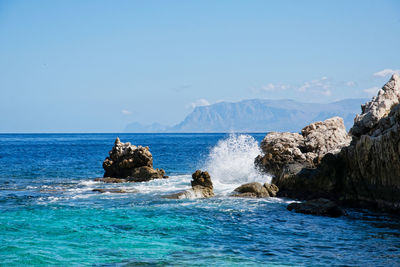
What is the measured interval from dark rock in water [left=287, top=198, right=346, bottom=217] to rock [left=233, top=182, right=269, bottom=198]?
137 inches

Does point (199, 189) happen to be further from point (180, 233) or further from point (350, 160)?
point (350, 160)

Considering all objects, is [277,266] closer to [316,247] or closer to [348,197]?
[316,247]

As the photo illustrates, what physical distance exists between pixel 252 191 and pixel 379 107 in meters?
7.98

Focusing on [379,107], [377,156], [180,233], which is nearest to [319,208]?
[377,156]

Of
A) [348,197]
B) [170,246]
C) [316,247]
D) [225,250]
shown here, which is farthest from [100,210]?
[348,197]

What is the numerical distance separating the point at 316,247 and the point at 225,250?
9.95ft

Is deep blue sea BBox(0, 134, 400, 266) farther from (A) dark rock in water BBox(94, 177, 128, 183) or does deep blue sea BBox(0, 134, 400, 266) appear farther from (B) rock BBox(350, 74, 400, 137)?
(A) dark rock in water BBox(94, 177, 128, 183)

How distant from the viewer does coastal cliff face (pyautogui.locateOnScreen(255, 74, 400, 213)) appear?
19188mm

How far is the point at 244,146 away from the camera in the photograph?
3566cm

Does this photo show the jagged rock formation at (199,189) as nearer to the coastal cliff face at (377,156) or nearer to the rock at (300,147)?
the rock at (300,147)

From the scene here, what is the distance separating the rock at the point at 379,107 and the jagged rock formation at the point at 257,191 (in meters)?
5.30

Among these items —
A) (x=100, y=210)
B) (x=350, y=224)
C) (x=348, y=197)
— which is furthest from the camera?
(x=348, y=197)

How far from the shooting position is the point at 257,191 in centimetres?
2420

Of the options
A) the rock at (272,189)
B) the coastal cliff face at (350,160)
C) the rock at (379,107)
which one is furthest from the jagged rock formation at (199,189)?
the rock at (379,107)
